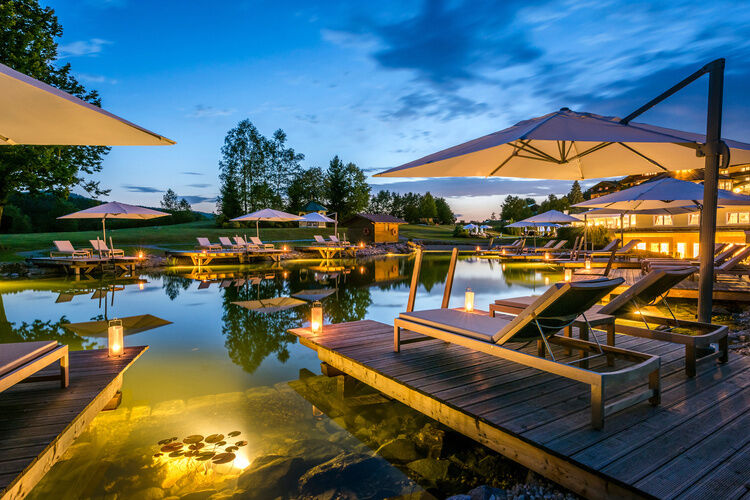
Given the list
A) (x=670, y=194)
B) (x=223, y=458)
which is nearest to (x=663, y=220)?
(x=670, y=194)

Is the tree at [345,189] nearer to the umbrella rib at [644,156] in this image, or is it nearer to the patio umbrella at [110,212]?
the patio umbrella at [110,212]

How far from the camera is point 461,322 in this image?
13.3 feet

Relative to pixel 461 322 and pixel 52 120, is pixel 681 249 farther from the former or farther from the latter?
pixel 52 120

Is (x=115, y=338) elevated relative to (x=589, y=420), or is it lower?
elevated

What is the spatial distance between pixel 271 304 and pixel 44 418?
7.01 metres

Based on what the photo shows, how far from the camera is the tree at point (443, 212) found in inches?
3373

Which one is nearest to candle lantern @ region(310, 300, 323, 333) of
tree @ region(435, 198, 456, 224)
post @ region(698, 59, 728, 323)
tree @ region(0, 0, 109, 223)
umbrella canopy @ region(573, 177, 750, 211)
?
post @ region(698, 59, 728, 323)

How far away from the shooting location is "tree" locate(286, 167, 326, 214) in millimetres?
50188

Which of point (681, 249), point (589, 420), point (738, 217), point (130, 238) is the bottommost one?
point (589, 420)

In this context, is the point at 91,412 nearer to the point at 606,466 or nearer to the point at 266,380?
the point at 266,380

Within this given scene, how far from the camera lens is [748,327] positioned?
6.54 meters

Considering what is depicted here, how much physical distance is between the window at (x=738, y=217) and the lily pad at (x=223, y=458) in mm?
25939

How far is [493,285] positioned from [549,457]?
11.4 m

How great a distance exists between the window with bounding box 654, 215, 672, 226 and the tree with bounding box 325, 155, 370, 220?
36.4 metres
